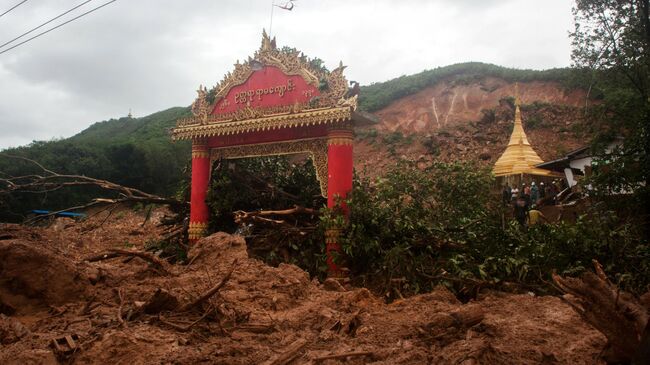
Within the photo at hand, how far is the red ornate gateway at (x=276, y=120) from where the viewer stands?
10.6 m

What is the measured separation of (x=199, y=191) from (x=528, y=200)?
11.1 m

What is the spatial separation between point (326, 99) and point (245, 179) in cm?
328

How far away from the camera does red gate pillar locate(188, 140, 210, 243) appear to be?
40.6 ft

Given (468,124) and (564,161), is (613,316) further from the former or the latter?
(468,124)

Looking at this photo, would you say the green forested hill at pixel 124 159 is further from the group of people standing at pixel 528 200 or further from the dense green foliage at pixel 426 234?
the dense green foliage at pixel 426 234

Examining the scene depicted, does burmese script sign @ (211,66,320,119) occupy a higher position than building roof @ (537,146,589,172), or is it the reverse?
burmese script sign @ (211,66,320,119)

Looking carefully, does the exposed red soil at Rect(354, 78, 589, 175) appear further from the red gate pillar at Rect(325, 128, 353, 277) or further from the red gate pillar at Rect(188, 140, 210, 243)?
the red gate pillar at Rect(325, 128, 353, 277)

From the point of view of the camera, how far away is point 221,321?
568 cm

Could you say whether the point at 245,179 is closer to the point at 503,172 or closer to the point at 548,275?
the point at 548,275

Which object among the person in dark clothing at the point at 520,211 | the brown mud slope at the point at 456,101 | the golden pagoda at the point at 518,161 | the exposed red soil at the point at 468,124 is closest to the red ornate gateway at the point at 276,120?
the person in dark clothing at the point at 520,211

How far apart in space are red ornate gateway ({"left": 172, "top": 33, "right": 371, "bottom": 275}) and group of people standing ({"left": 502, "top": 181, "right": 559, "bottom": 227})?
4094mm

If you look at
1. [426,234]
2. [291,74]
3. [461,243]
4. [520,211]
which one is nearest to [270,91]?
[291,74]

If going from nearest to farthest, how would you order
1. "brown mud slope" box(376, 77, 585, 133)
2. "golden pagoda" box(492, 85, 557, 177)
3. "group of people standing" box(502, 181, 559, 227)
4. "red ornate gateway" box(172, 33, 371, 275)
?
"red ornate gateway" box(172, 33, 371, 275) < "group of people standing" box(502, 181, 559, 227) < "golden pagoda" box(492, 85, 557, 177) < "brown mud slope" box(376, 77, 585, 133)

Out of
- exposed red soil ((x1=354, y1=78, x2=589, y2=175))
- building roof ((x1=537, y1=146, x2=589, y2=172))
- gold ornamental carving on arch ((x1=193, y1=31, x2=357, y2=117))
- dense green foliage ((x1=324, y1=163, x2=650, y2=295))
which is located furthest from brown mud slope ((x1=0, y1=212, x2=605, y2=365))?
exposed red soil ((x1=354, y1=78, x2=589, y2=175))
